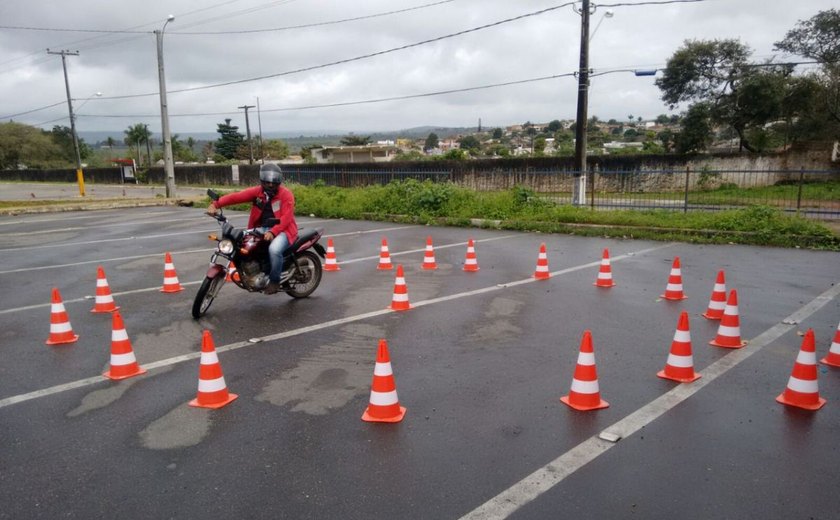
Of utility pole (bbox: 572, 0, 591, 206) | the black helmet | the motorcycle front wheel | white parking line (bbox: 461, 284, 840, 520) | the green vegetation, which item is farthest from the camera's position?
utility pole (bbox: 572, 0, 591, 206)

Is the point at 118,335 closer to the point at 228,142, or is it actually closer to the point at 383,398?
the point at 383,398

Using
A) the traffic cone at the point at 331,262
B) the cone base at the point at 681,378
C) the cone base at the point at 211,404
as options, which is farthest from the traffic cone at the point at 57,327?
the cone base at the point at 681,378

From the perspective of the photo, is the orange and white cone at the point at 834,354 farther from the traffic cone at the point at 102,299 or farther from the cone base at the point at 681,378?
the traffic cone at the point at 102,299

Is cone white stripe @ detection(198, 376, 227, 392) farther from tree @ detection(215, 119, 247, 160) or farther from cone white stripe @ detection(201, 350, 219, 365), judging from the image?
tree @ detection(215, 119, 247, 160)

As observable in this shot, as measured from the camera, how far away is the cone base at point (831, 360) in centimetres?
543

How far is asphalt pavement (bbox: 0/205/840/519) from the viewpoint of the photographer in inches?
134

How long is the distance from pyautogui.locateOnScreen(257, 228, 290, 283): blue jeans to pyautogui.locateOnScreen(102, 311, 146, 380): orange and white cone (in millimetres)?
2310

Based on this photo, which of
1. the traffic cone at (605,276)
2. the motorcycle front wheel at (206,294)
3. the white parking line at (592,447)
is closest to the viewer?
the white parking line at (592,447)

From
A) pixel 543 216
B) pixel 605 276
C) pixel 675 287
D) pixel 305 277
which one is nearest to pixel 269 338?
pixel 305 277

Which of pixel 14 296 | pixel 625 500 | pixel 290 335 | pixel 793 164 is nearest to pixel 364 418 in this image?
pixel 625 500

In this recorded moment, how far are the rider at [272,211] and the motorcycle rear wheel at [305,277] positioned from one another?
42 centimetres

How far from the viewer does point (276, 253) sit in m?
7.45

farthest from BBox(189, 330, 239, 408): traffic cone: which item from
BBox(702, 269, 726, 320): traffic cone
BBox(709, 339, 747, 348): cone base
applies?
BBox(702, 269, 726, 320): traffic cone

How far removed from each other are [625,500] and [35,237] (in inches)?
688
